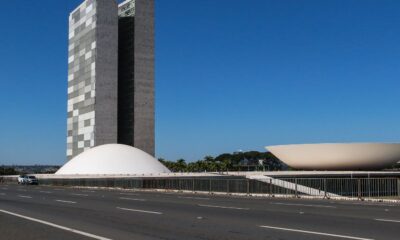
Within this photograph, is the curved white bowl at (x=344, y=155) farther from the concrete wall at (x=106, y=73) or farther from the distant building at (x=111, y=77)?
the concrete wall at (x=106, y=73)

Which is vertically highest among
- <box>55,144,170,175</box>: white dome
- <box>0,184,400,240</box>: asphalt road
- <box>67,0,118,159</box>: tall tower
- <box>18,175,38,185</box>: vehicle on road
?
<box>67,0,118,159</box>: tall tower

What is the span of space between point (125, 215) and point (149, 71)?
117918mm

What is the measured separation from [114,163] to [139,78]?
52.8 metres

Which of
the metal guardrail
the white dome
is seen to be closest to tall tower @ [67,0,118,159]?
the white dome

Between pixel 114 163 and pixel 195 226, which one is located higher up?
pixel 114 163

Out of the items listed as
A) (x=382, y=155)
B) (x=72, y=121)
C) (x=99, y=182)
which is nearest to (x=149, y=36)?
(x=72, y=121)

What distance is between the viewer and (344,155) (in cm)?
8700

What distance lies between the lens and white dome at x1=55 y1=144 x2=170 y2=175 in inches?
3157

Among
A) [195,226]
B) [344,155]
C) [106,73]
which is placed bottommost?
[195,226]

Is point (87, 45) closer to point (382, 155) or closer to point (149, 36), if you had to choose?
point (149, 36)

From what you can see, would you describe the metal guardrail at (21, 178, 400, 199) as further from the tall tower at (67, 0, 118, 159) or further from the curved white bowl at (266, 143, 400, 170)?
the tall tower at (67, 0, 118, 159)

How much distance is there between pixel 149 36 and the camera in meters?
134

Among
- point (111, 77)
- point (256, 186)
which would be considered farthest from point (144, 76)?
point (256, 186)

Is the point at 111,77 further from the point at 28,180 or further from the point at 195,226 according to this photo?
the point at 195,226
